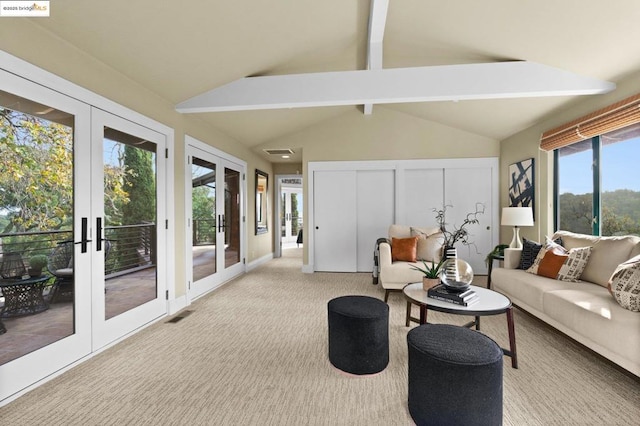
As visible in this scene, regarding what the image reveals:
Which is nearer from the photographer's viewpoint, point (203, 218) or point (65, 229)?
point (65, 229)

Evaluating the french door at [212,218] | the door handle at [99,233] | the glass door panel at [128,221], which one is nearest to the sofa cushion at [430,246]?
the french door at [212,218]

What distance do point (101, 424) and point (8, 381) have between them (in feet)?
2.40

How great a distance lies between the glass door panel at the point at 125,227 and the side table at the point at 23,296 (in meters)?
0.40

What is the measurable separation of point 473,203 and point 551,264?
99.0 inches

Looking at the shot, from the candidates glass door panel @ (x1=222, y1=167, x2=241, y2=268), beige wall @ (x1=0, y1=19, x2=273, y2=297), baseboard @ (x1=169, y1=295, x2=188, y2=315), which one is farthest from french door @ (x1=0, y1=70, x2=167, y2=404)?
glass door panel @ (x1=222, y1=167, x2=241, y2=268)

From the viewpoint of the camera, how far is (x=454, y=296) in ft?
7.72

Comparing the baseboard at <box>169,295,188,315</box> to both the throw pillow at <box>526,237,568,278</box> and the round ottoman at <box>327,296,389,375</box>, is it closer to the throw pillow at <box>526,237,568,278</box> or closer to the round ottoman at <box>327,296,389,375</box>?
the round ottoman at <box>327,296,389,375</box>

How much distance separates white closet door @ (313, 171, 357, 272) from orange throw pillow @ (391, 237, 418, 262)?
148 cm

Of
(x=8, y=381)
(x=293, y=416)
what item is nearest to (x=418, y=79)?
(x=293, y=416)

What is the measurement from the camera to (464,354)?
1.54m

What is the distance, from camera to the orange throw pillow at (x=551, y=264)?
311 cm

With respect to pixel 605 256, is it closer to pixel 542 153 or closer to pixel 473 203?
pixel 542 153

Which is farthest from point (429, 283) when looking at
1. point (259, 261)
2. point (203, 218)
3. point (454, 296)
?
point (259, 261)

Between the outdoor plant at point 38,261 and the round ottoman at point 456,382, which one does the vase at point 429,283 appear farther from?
the outdoor plant at point 38,261
